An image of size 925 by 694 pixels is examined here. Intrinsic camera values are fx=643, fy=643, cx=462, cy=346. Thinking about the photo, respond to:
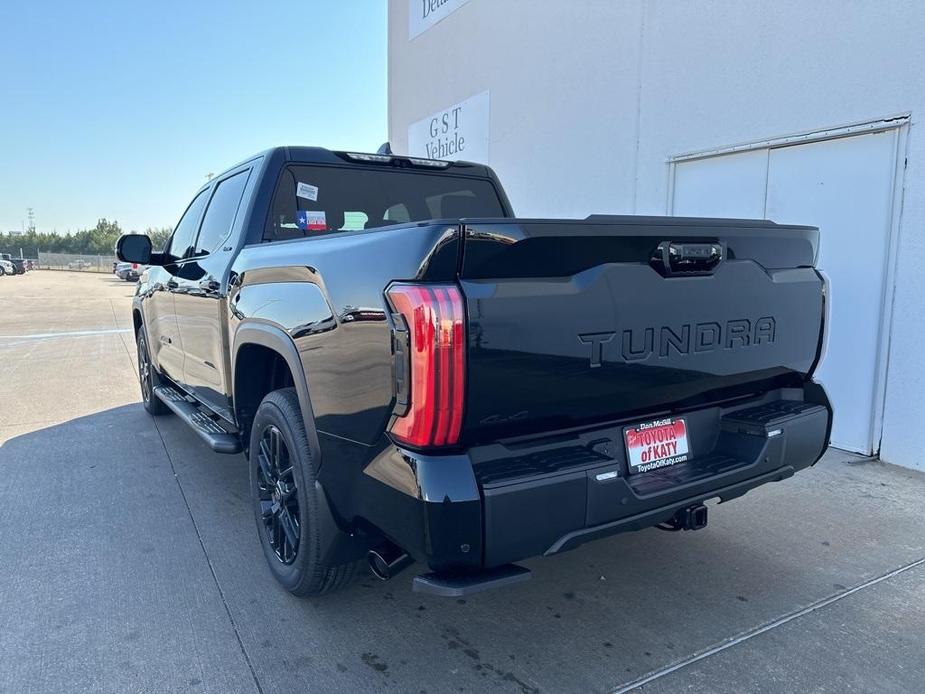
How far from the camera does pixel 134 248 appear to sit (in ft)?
16.0

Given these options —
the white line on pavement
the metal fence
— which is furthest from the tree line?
the white line on pavement

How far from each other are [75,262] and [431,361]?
85494 millimetres

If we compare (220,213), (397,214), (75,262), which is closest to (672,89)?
(397,214)

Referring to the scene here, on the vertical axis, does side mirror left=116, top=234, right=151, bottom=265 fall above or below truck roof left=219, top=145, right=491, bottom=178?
below

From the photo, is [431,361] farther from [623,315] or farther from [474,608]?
[474,608]

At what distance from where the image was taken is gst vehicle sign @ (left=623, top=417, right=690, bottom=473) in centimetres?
238

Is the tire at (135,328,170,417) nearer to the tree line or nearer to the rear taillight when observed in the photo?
the rear taillight

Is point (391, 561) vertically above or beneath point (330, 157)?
beneath

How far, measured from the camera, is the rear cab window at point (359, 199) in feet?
12.1

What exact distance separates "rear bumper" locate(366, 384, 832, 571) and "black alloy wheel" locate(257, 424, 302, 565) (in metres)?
0.84

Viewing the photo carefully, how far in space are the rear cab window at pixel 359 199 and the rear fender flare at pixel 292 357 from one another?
0.78 metres

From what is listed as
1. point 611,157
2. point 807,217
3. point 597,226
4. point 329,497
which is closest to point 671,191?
point 611,157

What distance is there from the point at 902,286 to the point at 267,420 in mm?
4585

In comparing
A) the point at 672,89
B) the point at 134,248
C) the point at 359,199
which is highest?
the point at 672,89
